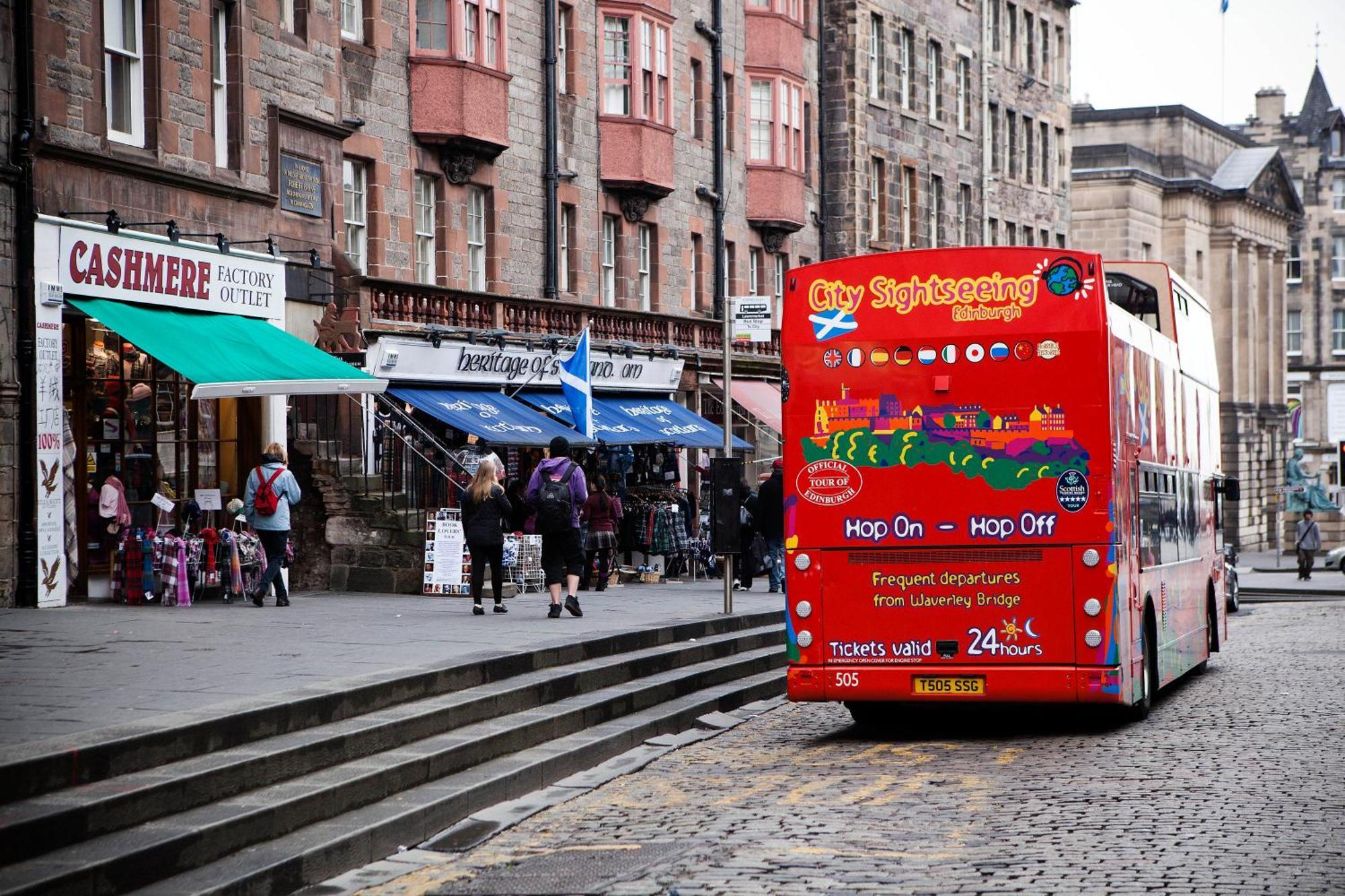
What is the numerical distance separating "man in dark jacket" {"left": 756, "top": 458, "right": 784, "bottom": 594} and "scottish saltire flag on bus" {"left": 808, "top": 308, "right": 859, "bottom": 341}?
12460 mm

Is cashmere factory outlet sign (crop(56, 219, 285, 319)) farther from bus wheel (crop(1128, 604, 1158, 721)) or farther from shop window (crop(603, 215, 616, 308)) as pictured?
shop window (crop(603, 215, 616, 308))

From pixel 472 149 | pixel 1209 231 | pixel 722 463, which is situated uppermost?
pixel 1209 231

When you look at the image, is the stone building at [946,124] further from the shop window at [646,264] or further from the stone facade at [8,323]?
the stone facade at [8,323]

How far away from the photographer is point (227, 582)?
20.9 m

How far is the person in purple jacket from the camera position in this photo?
1973 cm

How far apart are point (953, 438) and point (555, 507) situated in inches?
256

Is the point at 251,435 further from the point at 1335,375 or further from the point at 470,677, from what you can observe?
the point at 1335,375

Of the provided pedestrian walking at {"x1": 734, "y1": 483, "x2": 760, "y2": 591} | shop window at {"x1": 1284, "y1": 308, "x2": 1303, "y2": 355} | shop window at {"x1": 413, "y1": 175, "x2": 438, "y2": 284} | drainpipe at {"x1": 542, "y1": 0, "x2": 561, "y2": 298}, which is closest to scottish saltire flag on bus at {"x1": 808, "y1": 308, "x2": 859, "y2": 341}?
pedestrian walking at {"x1": 734, "y1": 483, "x2": 760, "y2": 591}

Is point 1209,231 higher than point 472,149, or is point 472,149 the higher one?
point 1209,231

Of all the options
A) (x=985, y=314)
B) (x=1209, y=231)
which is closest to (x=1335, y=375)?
(x=1209, y=231)

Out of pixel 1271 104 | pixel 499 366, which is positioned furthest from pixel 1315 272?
pixel 499 366

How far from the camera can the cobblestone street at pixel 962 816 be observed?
901 centimetres

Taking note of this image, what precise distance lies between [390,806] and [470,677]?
3.11 m

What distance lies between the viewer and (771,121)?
135ft
